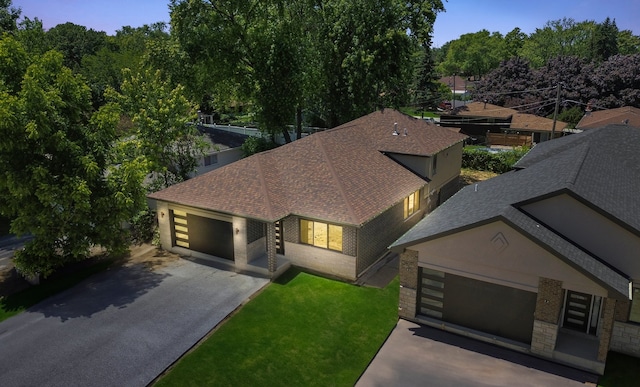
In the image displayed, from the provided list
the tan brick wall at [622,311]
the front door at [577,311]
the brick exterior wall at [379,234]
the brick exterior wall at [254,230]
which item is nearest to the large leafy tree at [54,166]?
the brick exterior wall at [254,230]

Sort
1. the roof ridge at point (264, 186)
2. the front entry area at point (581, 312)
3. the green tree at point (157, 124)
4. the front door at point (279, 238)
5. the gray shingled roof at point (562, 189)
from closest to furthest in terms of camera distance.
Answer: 1. the gray shingled roof at point (562, 189)
2. the front entry area at point (581, 312)
3. the roof ridge at point (264, 186)
4. the front door at point (279, 238)
5. the green tree at point (157, 124)

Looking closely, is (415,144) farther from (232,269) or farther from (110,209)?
(110,209)

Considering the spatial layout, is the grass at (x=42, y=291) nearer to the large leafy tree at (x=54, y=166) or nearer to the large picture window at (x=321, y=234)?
the large leafy tree at (x=54, y=166)

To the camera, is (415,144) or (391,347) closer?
(391,347)

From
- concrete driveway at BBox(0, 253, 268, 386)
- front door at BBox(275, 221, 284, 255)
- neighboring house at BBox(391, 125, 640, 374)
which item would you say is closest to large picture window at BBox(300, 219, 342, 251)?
front door at BBox(275, 221, 284, 255)

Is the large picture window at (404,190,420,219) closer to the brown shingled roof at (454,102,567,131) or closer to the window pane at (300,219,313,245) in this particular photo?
the window pane at (300,219,313,245)

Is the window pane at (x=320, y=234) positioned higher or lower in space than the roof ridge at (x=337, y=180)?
lower

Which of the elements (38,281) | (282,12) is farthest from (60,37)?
(38,281)

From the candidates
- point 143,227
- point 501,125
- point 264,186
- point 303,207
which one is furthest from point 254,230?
point 501,125
